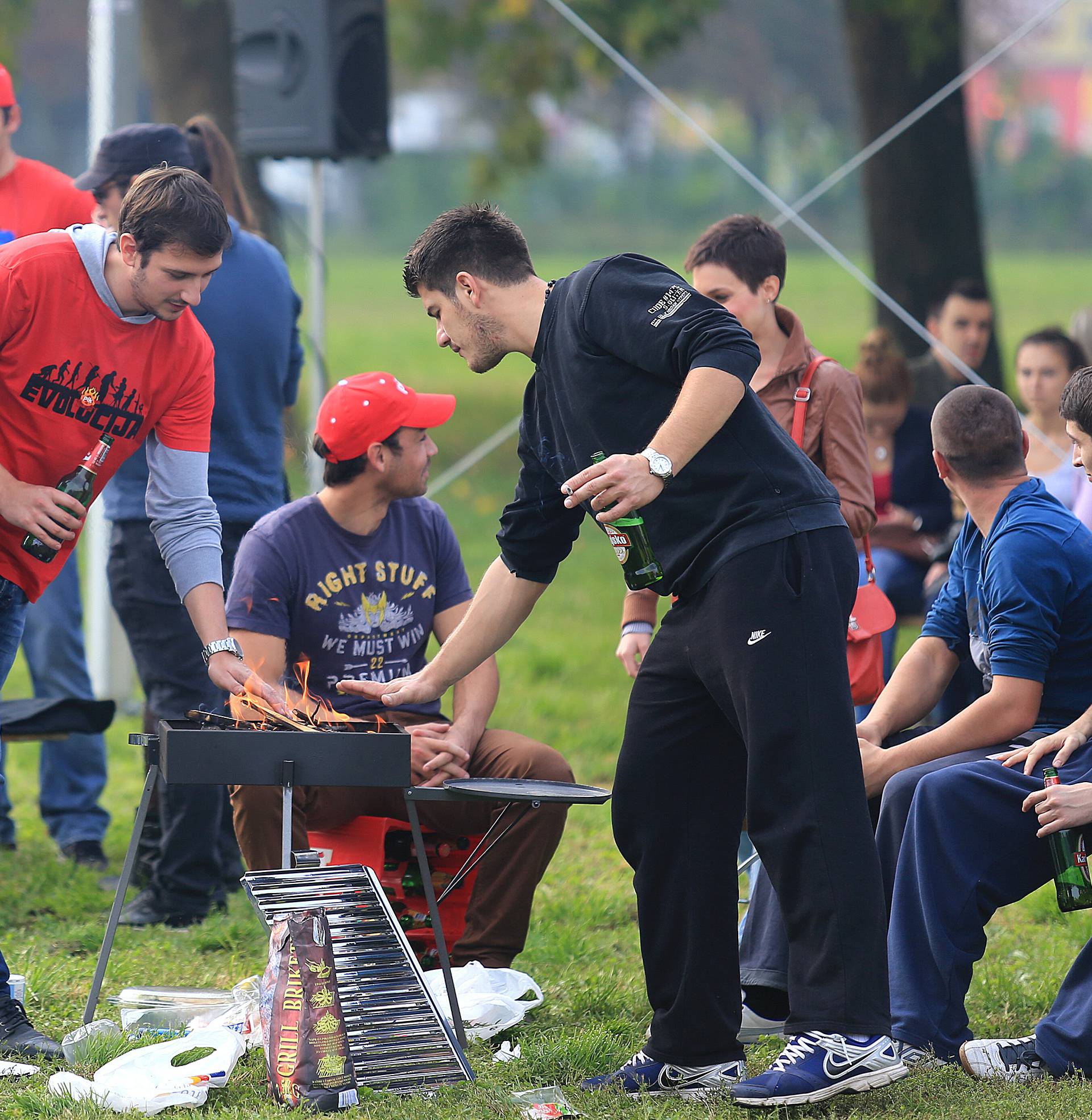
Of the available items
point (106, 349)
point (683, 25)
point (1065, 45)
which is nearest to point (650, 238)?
point (683, 25)

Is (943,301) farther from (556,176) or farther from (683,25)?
(556,176)

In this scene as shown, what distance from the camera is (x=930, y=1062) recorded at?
344 cm

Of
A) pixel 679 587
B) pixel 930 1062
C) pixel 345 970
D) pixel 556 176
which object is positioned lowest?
pixel 930 1062

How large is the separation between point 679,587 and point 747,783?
1.41ft

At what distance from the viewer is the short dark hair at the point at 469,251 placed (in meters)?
3.28

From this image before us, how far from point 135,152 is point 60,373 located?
4.17 feet

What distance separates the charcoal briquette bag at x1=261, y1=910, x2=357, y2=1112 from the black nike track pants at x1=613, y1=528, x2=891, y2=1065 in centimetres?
72

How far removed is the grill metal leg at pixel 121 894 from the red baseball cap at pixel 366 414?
46.0 inches

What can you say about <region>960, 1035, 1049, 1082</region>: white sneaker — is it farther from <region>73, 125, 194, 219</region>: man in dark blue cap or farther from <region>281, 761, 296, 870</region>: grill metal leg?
<region>73, 125, 194, 219</region>: man in dark blue cap

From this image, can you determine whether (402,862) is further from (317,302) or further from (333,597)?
(317,302)

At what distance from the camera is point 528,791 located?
3.52 m

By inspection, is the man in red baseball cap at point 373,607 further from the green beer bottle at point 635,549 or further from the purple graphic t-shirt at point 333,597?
the green beer bottle at point 635,549

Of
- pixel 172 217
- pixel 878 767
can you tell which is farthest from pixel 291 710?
pixel 878 767

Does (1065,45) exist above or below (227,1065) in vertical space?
above
